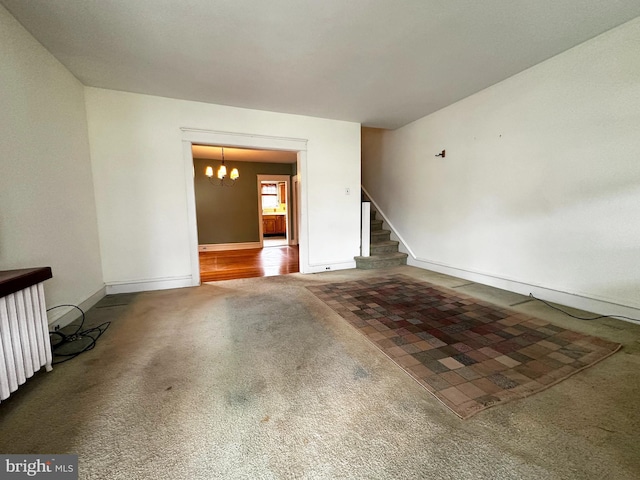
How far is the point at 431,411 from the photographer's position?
1.39 metres

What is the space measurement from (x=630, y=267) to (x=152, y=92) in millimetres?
5660

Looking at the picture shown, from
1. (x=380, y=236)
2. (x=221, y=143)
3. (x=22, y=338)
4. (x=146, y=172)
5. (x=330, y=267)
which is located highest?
(x=221, y=143)

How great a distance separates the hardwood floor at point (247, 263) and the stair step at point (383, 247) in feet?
5.17

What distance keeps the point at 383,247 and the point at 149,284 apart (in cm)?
408

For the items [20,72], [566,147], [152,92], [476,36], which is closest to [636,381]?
[566,147]

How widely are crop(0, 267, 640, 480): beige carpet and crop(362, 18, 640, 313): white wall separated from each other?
857 mm

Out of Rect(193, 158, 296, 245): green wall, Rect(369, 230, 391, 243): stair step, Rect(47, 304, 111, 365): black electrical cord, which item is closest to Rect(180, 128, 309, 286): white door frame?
Rect(47, 304, 111, 365): black electrical cord

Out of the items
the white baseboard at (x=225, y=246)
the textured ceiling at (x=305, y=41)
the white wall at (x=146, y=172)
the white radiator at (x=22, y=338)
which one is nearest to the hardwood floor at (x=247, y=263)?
the white baseboard at (x=225, y=246)

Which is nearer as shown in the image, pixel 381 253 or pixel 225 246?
pixel 381 253

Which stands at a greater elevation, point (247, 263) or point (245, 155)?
point (245, 155)

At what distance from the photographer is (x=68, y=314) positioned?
8.36ft

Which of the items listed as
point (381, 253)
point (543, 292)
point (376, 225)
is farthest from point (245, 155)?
point (543, 292)

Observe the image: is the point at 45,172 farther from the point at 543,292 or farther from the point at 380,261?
the point at 543,292

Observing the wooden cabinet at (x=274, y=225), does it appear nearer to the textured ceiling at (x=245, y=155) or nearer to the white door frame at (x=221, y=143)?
the textured ceiling at (x=245, y=155)
